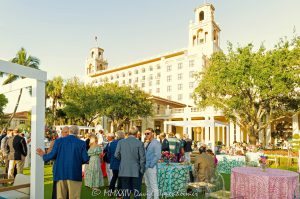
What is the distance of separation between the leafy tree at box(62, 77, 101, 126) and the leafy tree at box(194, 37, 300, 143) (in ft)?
49.5

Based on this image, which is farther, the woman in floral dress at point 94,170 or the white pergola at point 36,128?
the woman in floral dress at point 94,170

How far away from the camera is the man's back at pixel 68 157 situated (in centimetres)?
537

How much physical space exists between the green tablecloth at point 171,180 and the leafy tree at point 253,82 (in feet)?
53.5

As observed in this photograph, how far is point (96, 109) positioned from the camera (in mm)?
36656

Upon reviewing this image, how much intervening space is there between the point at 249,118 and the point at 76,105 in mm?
22629

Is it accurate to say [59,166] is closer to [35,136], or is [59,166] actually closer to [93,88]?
[35,136]

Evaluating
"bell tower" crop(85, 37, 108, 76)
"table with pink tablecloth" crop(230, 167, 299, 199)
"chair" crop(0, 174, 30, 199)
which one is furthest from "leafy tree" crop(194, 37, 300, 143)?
"bell tower" crop(85, 37, 108, 76)

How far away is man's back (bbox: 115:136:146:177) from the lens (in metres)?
6.28

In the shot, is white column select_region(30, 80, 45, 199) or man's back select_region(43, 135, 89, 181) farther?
white column select_region(30, 80, 45, 199)

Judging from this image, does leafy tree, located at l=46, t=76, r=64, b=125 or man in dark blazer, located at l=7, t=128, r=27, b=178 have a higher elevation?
leafy tree, located at l=46, t=76, r=64, b=125

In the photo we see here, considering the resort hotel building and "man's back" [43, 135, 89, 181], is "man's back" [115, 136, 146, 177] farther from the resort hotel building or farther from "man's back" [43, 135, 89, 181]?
the resort hotel building

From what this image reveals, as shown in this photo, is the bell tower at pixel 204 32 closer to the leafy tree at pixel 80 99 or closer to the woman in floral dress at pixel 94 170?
the leafy tree at pixel 80 99

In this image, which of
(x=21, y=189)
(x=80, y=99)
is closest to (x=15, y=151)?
(x=21, y=189)

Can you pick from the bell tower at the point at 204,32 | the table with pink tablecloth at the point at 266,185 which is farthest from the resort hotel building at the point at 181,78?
the table with pink tablecloth at the point at 266,185
